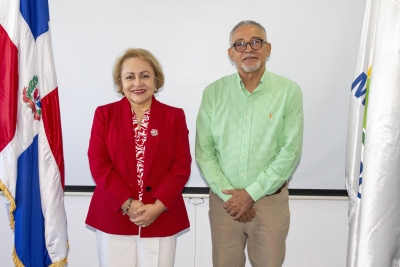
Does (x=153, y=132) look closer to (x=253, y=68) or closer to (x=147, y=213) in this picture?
(x=147, y=213)

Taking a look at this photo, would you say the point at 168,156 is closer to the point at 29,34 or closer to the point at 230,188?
the point at 230,188

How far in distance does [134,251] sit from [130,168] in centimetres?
47

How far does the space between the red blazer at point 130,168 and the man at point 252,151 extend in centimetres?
21

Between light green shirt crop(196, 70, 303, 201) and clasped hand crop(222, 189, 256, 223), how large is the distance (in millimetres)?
30

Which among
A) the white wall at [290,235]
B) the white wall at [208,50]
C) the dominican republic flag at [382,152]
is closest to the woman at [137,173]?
the white wall at [208,50]

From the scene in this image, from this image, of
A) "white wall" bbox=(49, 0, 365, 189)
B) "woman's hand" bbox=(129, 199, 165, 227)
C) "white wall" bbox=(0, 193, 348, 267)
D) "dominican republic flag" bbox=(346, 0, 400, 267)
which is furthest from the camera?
"white wall" bbox=(0, 193, 348, 267)

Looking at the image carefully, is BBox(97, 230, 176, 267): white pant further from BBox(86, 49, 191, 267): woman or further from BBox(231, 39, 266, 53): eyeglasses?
BBox(231, 39, 266, 53): eyeglasses

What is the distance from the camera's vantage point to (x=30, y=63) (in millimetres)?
2377

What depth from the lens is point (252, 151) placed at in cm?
242

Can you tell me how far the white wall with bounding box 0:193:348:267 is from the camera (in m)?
3.14

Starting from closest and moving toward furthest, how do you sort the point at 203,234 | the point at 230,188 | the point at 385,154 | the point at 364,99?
the point at 385,154 < the point at 364,99 < the point at 230,188 < the point at 203,234

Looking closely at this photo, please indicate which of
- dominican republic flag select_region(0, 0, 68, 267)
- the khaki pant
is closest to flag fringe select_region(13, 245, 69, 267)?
dominican republic flag select_region(0, 0, 68, 267)

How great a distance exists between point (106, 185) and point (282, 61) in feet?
4.90

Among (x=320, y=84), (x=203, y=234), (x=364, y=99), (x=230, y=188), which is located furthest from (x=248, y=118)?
(x=203, y=234)
